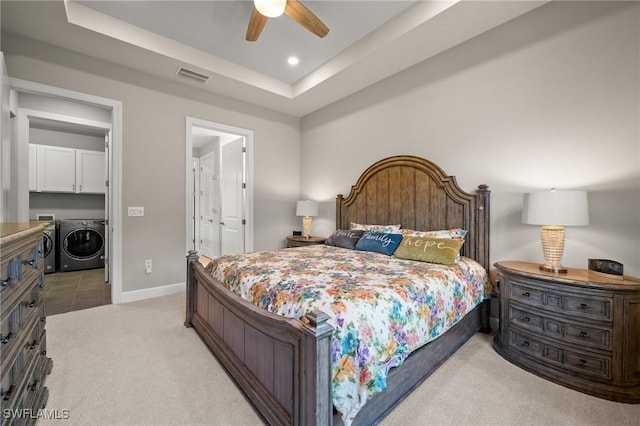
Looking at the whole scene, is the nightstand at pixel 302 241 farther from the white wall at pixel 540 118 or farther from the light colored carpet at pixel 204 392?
the light colored carpet at pixel 204 392

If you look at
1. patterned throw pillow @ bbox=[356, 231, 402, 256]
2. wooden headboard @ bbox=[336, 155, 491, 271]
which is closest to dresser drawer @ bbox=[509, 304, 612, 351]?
wooden headboard @ bbox=[336, 155, 491, 271]

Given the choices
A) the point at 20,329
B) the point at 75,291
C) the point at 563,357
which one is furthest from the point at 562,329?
the point at 75,291

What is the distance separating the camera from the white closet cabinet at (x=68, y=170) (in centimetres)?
487

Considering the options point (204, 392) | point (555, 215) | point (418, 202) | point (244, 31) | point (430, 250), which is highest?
point (244, 31)

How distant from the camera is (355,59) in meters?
3.24

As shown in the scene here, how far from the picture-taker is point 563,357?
1.89 meters

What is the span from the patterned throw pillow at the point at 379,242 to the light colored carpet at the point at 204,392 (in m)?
1.06

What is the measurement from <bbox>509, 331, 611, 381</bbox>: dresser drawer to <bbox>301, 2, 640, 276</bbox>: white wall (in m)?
0.75

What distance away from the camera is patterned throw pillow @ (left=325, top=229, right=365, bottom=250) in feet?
10.8

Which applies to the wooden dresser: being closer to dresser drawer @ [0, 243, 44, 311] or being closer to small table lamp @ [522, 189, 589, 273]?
dresser drawer @ [0, 243, 44, 311]

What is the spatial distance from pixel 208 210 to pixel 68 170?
250cm

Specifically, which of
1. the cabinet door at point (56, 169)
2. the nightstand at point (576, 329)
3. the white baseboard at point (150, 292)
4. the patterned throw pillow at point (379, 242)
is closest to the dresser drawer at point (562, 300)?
the nightstand at point (576, 329)

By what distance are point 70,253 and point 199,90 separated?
369cm

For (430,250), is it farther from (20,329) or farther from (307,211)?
(20,329)
